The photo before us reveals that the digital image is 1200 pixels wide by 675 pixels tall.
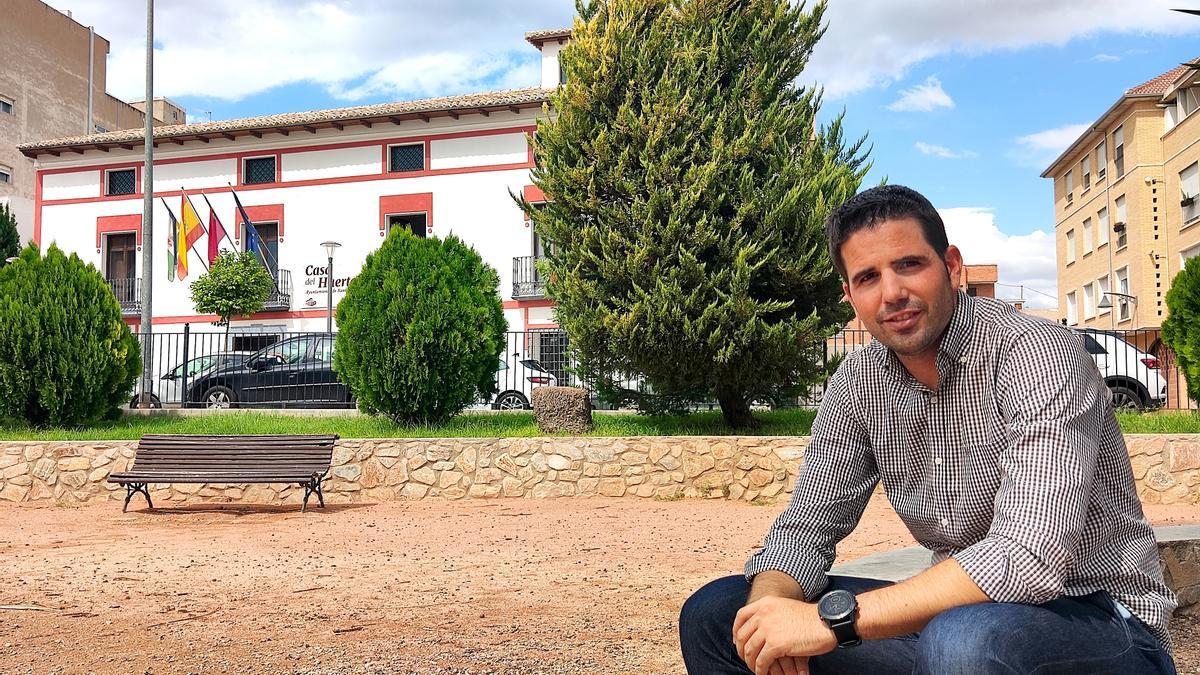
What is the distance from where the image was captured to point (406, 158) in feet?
90.0

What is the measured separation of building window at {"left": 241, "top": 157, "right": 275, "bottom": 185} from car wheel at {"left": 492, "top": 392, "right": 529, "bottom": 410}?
17286mm

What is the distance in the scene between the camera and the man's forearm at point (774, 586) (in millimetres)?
1947

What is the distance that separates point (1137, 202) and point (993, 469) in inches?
1423

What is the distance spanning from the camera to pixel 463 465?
1052 cm

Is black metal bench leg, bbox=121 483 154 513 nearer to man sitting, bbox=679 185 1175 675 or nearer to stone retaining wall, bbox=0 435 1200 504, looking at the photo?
stone retaining wall, bbox=0 435 1200 504

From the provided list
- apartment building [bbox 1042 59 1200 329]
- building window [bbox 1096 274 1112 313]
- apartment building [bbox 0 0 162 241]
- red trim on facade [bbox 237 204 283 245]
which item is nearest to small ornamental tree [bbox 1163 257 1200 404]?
apartment building [bbox 1042 59 1200 329]

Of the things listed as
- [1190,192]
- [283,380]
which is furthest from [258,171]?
[1190,192]

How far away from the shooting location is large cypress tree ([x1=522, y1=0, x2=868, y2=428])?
34.4ft

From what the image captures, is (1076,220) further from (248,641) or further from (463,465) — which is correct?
(248,641)

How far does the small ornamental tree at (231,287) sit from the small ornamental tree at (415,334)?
1353 centimetres

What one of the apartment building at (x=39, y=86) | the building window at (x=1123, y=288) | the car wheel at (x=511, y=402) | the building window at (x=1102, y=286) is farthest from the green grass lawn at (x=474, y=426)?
the building window at (x=1102, y=286)

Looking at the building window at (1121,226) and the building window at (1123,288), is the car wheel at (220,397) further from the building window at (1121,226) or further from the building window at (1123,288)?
the building window at (1121,226)

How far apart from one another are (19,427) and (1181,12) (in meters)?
13.3

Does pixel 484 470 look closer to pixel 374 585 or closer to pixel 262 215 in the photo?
pixel 374 585
